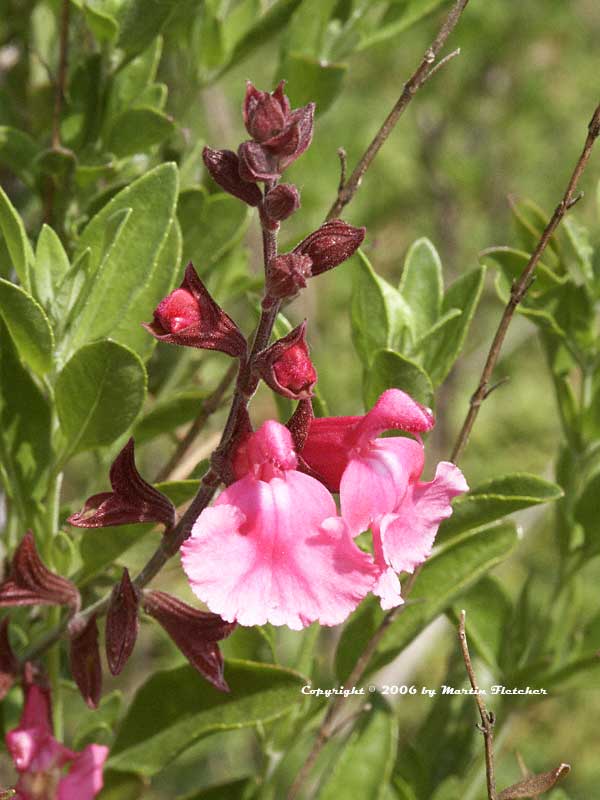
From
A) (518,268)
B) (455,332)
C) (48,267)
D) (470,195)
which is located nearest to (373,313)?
(455,332)

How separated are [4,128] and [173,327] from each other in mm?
490

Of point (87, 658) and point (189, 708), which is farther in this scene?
point (189, 708)

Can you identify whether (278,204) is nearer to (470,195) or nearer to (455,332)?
(455,332)

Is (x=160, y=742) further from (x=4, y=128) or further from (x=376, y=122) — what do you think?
(x=376, y=122)

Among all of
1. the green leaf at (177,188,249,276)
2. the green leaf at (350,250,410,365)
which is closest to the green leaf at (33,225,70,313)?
the green leaf at (177,188,249,276)

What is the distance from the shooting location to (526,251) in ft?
4.12

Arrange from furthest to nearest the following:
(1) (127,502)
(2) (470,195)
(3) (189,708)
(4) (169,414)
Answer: (2) (470,195)
(4) (169,414)
(3) (189,708)
(1) (127,502)

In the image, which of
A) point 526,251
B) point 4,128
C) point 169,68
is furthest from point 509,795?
point 169,68

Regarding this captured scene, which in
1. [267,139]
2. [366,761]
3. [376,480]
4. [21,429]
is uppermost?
[267,139]

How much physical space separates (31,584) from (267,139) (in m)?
0.43

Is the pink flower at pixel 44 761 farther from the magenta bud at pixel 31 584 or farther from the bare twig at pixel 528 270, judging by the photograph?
the bare twig at pixel 528 270

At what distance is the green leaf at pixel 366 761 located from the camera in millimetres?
1138

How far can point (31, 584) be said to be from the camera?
3.01 ft

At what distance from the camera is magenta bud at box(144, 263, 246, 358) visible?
0.76m
